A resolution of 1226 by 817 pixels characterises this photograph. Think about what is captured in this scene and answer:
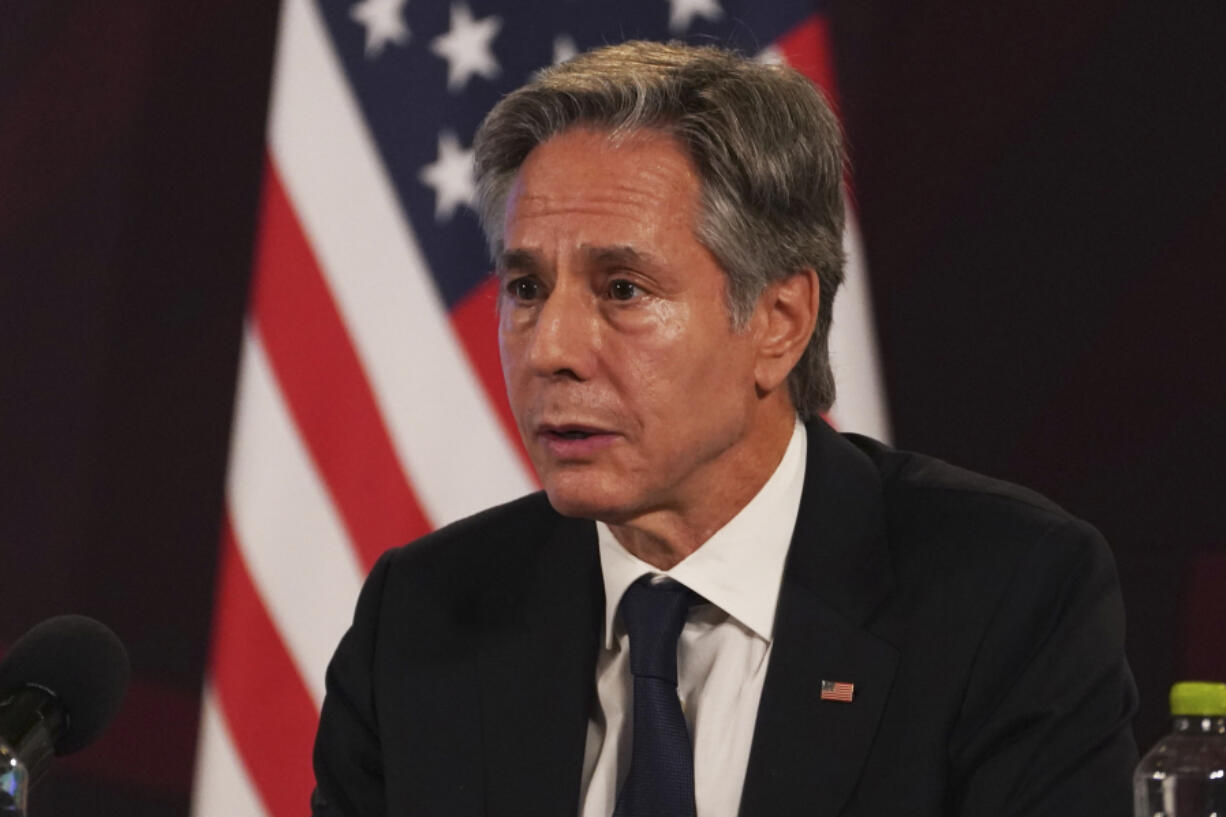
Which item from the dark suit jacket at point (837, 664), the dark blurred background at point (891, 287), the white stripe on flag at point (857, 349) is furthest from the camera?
the white stripe on flag at point (857, 349)

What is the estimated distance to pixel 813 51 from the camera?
3061mm

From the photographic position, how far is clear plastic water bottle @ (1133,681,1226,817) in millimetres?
1348

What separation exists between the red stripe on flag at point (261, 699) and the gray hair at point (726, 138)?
4.44 ft

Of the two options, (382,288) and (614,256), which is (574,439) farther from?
(382,288)

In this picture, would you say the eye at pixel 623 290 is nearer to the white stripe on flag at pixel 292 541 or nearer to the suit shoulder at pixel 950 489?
the suit shoulder at pixel 950 489

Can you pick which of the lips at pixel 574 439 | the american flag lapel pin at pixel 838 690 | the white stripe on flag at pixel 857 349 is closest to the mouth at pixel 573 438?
the lips at pixel 574 439

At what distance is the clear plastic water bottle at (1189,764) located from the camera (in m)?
1.35

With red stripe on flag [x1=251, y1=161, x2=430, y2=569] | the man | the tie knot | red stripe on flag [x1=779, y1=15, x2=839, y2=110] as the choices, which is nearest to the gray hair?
the man

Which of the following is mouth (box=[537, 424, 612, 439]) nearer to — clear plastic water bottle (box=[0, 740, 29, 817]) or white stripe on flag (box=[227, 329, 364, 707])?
clear plastic water bottle (box=[0, 740, 29, 817])

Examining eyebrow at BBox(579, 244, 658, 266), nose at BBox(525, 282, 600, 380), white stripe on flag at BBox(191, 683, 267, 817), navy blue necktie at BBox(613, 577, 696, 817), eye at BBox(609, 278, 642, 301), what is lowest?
white stripe on flag at BBox(191, 683, 267, 817)

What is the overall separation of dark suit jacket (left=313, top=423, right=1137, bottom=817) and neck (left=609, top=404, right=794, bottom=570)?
0.24 feet

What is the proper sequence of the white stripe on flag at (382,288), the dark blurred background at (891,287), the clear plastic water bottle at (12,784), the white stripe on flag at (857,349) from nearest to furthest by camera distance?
1. the clear plastic water bottle at (12,784)
2. the dark blurred background at (891,287)
3. the white stripe on flag at (857,349)
4. the white stripe on flag at (382,288)

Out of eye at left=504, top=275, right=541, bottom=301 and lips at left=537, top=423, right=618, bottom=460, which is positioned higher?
eye at left=504, top=275, right=541, bottom=301

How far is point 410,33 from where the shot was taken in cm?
323
